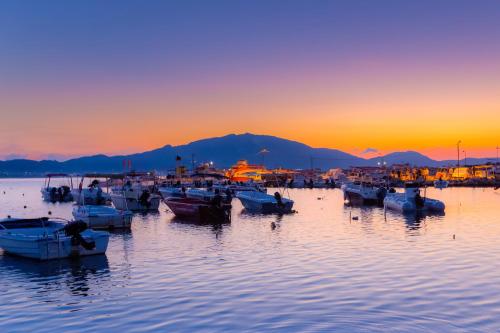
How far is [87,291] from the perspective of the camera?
16578mm

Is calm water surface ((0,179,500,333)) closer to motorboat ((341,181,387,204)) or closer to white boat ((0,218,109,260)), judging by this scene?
white boat ((0,218,109,260))

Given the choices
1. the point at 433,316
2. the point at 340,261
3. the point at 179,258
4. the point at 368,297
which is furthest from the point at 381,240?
the point at 433,316

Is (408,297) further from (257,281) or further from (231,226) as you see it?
(231,226)

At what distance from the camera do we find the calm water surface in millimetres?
12688

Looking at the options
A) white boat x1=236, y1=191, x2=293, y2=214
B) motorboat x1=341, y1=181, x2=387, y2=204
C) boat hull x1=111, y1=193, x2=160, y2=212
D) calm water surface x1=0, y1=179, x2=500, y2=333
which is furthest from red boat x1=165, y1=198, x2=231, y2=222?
motorboat x1=341, y1=181, x2=387, y2=204

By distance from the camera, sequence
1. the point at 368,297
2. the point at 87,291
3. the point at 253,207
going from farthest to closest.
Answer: the point at 253,207, the point at 87,291, the point at 368,297

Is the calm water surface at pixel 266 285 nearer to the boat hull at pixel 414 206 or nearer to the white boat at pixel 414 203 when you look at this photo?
the boat hull at pixel 414 206

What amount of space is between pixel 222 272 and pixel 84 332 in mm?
7263

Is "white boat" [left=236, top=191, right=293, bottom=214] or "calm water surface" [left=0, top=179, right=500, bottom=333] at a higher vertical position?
"white boat" [left=236, top=191, right=293, bottom=214]

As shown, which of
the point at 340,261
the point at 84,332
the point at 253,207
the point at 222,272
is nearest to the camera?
the point at 84,332

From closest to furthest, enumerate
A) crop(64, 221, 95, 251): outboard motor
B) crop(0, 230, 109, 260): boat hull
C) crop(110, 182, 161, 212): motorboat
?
crop(0, 230, 109, 260): boat hull < crop(64, 221, 95, 251): outboard motor < crop(110, 182, 161, 212): motorboat

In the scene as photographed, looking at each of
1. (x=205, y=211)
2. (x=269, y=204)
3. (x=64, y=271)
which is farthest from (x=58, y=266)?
(x=269, y=204)

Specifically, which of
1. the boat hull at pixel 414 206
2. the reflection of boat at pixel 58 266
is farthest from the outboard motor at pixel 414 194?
the reflection of boat at pixel 58 266

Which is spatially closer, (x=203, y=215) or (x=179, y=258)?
(x=179, y=258)
